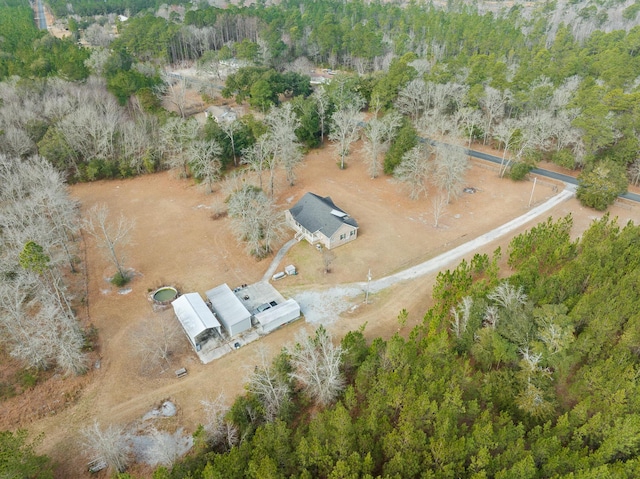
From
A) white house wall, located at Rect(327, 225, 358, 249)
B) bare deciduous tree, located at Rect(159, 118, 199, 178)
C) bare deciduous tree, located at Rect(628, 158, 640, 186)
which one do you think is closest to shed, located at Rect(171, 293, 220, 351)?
white house wall, located at Rect(327, 225, 358, 249)

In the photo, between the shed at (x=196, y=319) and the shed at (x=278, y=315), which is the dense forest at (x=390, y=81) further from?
the shed at (x=278, y=315)

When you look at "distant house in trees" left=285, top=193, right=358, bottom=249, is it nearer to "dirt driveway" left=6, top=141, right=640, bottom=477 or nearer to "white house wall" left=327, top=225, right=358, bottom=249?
"white house wall" left=327, top=225, right=358, bottom=249

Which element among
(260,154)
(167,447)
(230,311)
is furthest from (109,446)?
(260,154)

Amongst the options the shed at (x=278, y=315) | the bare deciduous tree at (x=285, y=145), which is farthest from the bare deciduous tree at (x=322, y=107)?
the shed at (x=278, y=315)

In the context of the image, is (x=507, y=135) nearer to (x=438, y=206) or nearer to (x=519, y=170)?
(x=519, y=170)

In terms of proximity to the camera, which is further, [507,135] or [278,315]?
[507,135]

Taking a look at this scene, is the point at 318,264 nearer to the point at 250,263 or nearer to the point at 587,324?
the point at 250,263

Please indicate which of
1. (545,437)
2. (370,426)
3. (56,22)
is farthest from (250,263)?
(56,22)
